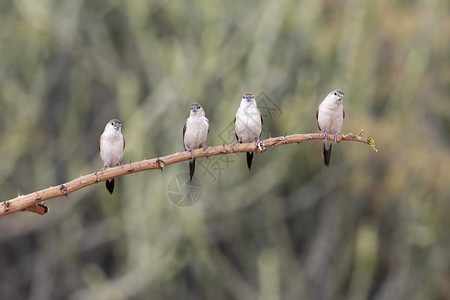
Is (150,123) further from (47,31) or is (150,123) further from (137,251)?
(47,31)

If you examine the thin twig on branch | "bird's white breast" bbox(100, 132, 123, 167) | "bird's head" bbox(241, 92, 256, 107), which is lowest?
the thin twig on branch

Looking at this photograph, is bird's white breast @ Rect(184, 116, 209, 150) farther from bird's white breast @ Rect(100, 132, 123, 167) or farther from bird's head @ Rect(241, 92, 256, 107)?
bird's white breast @ Rect(100, 132, 123, 167)

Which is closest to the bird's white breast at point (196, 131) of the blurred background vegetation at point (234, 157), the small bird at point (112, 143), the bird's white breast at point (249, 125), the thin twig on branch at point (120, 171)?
the bird's white breast at point (249, 125)

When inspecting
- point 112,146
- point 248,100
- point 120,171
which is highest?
point 248,100

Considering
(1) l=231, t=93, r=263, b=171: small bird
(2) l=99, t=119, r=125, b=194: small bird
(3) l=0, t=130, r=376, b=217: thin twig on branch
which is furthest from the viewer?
(2) l=99, t=119, r=125, b=194: small bird

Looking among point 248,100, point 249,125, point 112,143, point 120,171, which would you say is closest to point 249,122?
point 249,125

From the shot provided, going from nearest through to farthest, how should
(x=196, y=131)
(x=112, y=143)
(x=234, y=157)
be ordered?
1. (x=196, y=131)
2. (x=112, y=143)
3. (x=234, y=157)

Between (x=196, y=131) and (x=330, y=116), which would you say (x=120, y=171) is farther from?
(x=330, y=116)

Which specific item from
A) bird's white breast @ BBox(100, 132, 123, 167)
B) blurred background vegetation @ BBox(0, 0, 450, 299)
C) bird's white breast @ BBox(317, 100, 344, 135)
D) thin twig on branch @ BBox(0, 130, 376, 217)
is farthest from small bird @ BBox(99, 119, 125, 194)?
blurred background vegetation @ BBox(0, 0, 450, 299)

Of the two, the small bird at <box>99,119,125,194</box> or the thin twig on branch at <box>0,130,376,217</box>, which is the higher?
the small bird at <box>99,119,125,194</box>

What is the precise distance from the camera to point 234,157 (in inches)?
380

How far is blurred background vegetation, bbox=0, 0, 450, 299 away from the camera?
10.6 m

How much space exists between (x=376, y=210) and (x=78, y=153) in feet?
21.2

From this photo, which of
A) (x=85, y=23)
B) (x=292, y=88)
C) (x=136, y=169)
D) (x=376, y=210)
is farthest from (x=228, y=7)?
(x=136, y=169)
